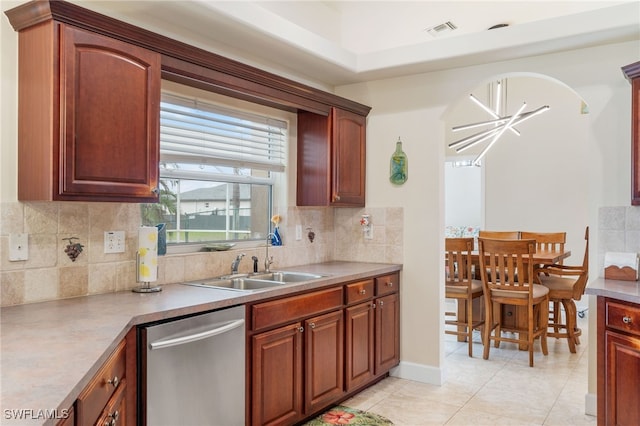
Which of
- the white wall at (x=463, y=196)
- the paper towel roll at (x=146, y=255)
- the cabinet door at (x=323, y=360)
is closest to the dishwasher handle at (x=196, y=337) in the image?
the paper towel roll at (x=146, y=255)

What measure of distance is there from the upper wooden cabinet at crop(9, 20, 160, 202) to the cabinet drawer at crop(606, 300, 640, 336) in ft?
8.06

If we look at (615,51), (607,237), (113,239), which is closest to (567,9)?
(615,51)

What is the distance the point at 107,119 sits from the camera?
2172mm

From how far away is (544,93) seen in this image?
20.9ft

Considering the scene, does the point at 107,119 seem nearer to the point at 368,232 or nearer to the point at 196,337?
the point at 196,337

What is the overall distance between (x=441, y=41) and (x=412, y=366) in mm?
2469

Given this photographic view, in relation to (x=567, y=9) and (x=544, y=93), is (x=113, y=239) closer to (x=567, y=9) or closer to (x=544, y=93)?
(x=567, y=9)

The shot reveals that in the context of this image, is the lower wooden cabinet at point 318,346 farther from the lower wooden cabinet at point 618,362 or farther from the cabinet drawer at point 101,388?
the lower wooden cabinet at point 618,362

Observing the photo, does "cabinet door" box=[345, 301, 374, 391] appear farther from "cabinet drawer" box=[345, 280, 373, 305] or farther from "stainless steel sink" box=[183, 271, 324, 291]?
"stainless steel sink" box=[183, 271, 324, 291]

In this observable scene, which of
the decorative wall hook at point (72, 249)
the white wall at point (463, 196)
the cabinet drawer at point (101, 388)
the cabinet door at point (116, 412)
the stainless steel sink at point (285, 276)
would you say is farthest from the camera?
the white wall at point (463, 196)

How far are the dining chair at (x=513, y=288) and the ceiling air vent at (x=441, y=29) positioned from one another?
1790mm

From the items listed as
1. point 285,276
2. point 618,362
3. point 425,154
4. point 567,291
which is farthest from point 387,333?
point 567,291

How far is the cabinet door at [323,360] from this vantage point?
2.88m

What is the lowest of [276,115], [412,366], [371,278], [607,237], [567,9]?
[412,366]
